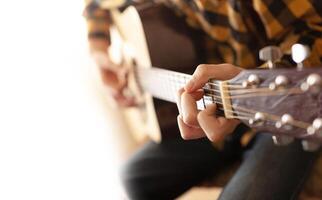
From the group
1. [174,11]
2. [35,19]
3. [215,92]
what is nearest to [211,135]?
[215,92]

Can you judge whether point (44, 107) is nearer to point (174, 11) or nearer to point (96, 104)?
point (96, 104)

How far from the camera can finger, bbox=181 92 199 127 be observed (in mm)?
541

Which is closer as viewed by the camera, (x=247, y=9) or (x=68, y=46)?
(x=247, y=9)

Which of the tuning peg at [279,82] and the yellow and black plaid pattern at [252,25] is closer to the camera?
the tuning peg at [279,82]

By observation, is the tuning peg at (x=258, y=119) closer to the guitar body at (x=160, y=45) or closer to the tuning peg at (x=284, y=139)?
the tuning peg at (x=284, y=139)

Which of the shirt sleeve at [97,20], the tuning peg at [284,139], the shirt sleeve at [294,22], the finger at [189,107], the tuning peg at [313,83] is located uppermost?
the shirt sleeve at [97,20]

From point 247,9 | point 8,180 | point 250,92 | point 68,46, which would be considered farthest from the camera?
point 68,46

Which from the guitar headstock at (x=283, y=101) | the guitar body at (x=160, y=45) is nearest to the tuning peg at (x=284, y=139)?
the guitar headstock at (x=283, y=101)

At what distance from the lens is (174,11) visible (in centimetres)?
88

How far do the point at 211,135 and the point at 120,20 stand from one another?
0.52 metres

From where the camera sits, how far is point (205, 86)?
55cm

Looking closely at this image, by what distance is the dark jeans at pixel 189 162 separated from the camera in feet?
2.27

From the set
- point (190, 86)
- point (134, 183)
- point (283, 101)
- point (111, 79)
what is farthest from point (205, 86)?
point (111, 79)

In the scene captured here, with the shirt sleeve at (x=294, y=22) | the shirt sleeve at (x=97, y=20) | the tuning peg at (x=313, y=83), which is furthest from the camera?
the shirt sleeve at (x=97, y=20)
